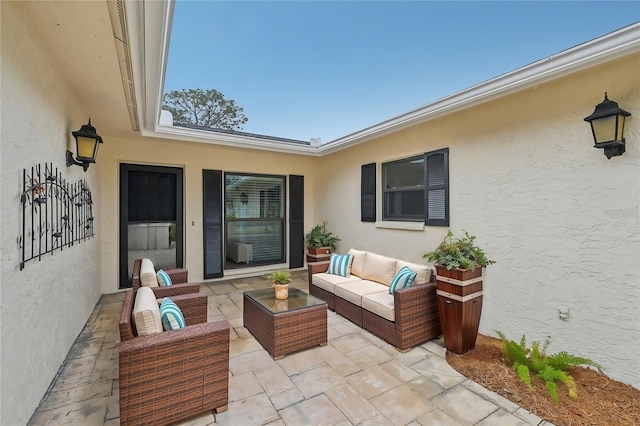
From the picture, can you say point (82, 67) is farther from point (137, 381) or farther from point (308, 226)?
point (308, 226)

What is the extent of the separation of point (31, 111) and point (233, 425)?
2605 millimetres

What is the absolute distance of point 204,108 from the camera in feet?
33.5

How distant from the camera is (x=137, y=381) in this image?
173 cm

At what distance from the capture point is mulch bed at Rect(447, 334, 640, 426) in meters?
1.97

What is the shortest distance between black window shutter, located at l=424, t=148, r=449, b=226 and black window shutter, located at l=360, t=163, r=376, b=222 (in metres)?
1.11

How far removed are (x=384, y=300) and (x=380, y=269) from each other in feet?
2.54

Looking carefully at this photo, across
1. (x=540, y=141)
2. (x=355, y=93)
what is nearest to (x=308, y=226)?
(x=355, y=93)

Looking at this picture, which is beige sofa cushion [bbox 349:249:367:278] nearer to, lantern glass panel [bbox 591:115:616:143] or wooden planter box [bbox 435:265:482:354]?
wooden planter box [bbox 435:265:482:354]

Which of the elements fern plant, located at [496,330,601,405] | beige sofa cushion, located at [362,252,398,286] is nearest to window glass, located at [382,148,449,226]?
beige sofa cushion, located at [362,252,398,286]

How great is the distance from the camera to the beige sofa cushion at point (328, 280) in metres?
4.02

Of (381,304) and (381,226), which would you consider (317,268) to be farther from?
(381,304)

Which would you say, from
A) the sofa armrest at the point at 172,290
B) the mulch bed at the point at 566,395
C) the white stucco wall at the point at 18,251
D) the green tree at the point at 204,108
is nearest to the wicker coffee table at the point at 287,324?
the sofa armrest at the point at 172,290

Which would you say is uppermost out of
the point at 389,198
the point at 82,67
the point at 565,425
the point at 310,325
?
the point at 82,67

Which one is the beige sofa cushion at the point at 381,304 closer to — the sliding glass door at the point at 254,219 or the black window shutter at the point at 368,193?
the black window shutter at the point at 368,193
